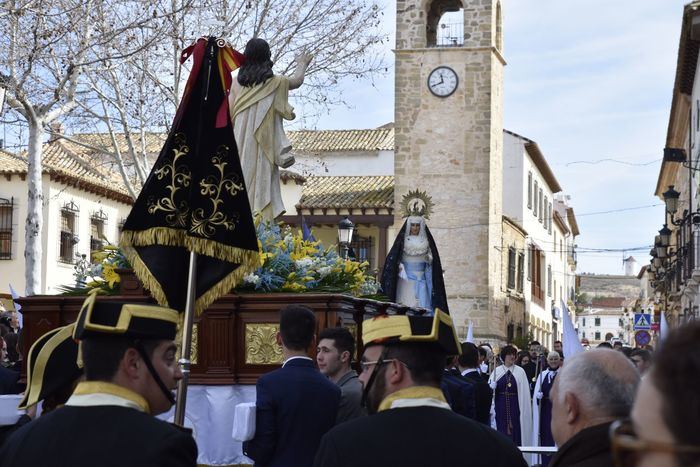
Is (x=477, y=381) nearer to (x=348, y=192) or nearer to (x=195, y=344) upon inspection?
(x=195, y=344)

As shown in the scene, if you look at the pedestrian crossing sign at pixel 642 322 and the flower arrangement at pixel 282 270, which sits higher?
the flower arrangement at pixel 282 270

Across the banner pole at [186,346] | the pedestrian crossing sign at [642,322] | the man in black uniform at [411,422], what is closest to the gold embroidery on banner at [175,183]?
the banner pole at [186,346]

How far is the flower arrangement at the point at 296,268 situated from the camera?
815cm

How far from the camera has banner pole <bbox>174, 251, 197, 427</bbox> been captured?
5.24m

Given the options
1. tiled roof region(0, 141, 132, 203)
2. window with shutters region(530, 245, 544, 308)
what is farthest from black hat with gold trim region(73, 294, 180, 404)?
window with shutters region(530, 245, 544, 308)

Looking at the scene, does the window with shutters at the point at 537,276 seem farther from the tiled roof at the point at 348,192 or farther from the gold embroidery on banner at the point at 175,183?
the gold embroidery on banner at the point at 175,183

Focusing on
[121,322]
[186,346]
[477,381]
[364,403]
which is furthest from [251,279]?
[121,322]

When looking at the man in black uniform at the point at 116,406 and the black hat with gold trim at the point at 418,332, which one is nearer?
the man in black uniform at the point at 116,406

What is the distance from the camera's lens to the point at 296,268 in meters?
8.37

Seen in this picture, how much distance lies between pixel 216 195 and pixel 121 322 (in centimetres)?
312

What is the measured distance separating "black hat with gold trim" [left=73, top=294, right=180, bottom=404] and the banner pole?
1.56 meters

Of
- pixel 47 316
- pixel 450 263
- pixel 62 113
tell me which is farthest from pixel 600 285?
pixel 47 316

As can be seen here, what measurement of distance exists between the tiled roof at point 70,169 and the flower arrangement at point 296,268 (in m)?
27.4

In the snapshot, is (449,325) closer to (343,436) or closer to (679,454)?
(343,436)
